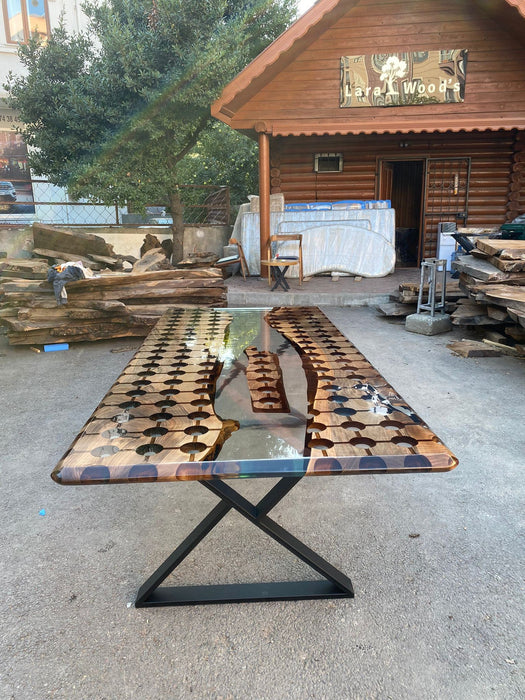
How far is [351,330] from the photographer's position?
677cm

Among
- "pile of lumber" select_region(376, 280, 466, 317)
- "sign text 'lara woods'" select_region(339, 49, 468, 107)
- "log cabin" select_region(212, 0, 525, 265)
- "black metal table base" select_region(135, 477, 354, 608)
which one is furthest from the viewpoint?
"sign text 'lara woods'" select_region(339, 49, 468, 107)

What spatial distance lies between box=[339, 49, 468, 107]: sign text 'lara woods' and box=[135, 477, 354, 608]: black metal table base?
9.30 metres

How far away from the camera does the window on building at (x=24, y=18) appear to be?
16.3 meters

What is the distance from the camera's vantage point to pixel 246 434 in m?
2.03

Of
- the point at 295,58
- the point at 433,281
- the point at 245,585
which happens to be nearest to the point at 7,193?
the point at 295,58

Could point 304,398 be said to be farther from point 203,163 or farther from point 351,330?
point 203,163

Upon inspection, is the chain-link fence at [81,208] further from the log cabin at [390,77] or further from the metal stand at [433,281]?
the metal stand at [433,281]

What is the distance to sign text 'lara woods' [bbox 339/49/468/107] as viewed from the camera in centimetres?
932

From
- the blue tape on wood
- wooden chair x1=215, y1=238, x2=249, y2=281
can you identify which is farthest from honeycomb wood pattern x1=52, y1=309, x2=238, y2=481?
wooden chair x1=215, y1=238, x2=249, y2=281

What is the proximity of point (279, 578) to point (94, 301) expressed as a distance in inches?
182

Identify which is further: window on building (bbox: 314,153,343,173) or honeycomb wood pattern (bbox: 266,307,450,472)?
window on building (bbox: 314,153,343,173)

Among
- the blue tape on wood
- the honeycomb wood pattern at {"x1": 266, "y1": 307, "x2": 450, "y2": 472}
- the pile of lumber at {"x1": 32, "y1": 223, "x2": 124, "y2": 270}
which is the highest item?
the pile of lumber at {"x1": 32, "y1": 223, "x2": 124, "y2": 270}

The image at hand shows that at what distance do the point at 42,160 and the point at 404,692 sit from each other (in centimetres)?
1137

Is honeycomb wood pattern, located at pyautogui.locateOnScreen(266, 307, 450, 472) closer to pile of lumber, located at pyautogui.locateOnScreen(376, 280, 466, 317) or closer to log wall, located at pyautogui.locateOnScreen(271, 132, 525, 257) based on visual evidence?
pile of lumber, located at pyautogui.locateOnScreen(376, 280, 466, 317)
